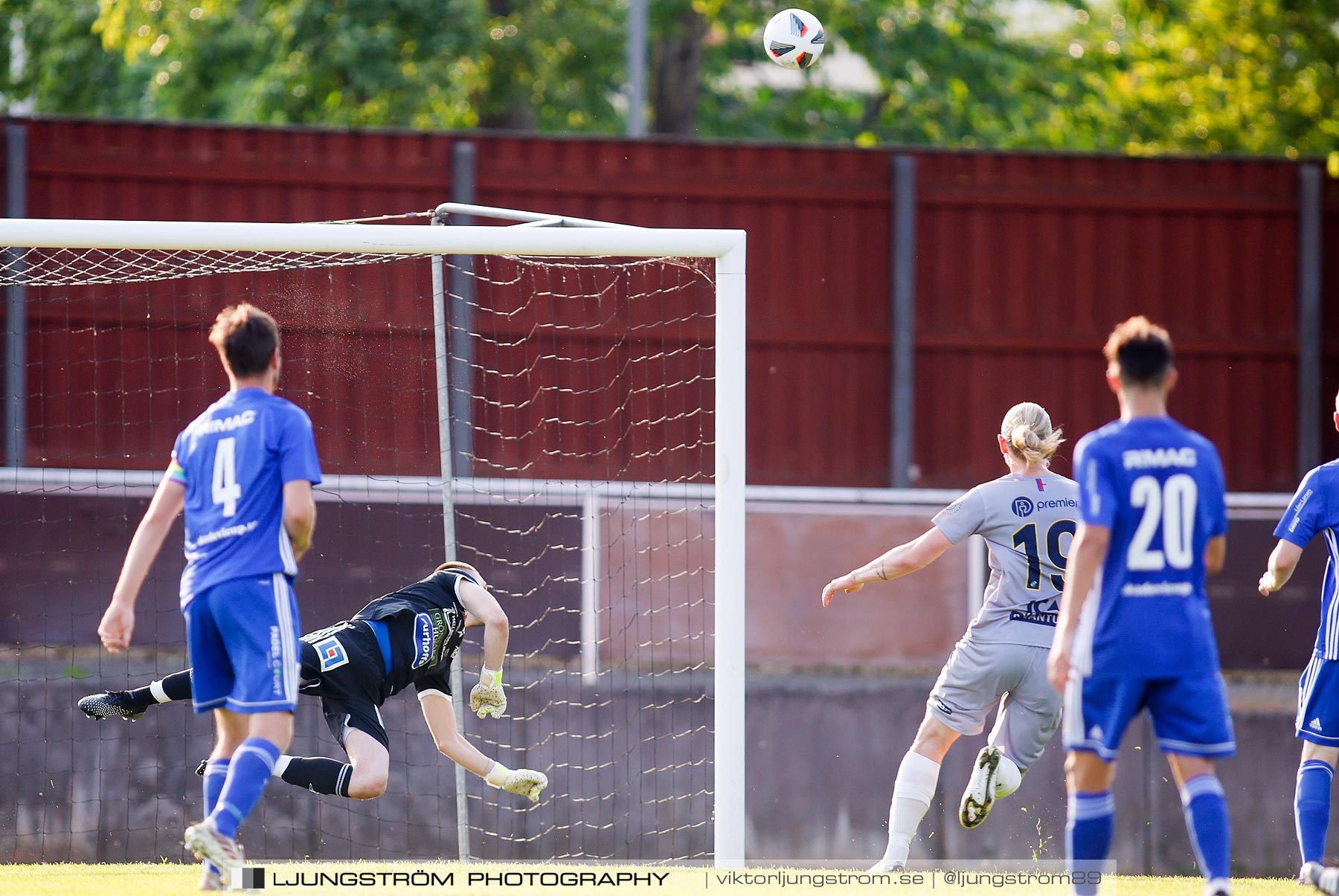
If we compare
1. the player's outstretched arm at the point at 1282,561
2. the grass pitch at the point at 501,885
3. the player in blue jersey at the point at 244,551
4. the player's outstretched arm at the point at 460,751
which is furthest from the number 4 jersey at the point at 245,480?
the player's outstretched arm at the point at 1282,561

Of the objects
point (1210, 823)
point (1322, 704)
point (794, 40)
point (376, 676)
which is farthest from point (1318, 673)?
point (794, 40)

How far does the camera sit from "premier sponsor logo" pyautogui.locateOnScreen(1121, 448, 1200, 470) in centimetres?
391

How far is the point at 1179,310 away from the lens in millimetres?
12211

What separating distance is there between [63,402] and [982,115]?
13.1m

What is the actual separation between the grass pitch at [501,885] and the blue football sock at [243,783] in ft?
1.77

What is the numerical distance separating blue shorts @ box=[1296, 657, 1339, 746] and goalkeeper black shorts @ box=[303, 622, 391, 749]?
383 cm

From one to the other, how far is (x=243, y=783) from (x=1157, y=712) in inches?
111

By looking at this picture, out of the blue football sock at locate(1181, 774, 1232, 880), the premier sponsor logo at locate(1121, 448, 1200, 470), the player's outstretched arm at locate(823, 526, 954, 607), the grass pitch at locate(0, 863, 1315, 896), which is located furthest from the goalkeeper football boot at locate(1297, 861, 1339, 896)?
the premier sponsor logo at locate(1121, 448, 1200, 470)

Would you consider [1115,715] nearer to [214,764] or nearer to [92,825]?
[214,764]

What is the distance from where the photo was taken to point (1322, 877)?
4859mm

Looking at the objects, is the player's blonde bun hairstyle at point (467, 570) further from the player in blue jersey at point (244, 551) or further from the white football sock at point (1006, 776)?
the white football sock at point (1006, 776)

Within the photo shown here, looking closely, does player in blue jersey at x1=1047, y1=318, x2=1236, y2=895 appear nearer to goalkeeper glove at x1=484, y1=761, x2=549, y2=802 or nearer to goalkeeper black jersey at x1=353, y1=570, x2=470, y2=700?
goalkeeper glove at x1=484, y1=761, x2=549, y2=802

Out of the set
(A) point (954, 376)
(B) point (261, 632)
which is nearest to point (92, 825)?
(B) point (261, 632)

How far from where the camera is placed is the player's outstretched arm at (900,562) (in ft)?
17.9
